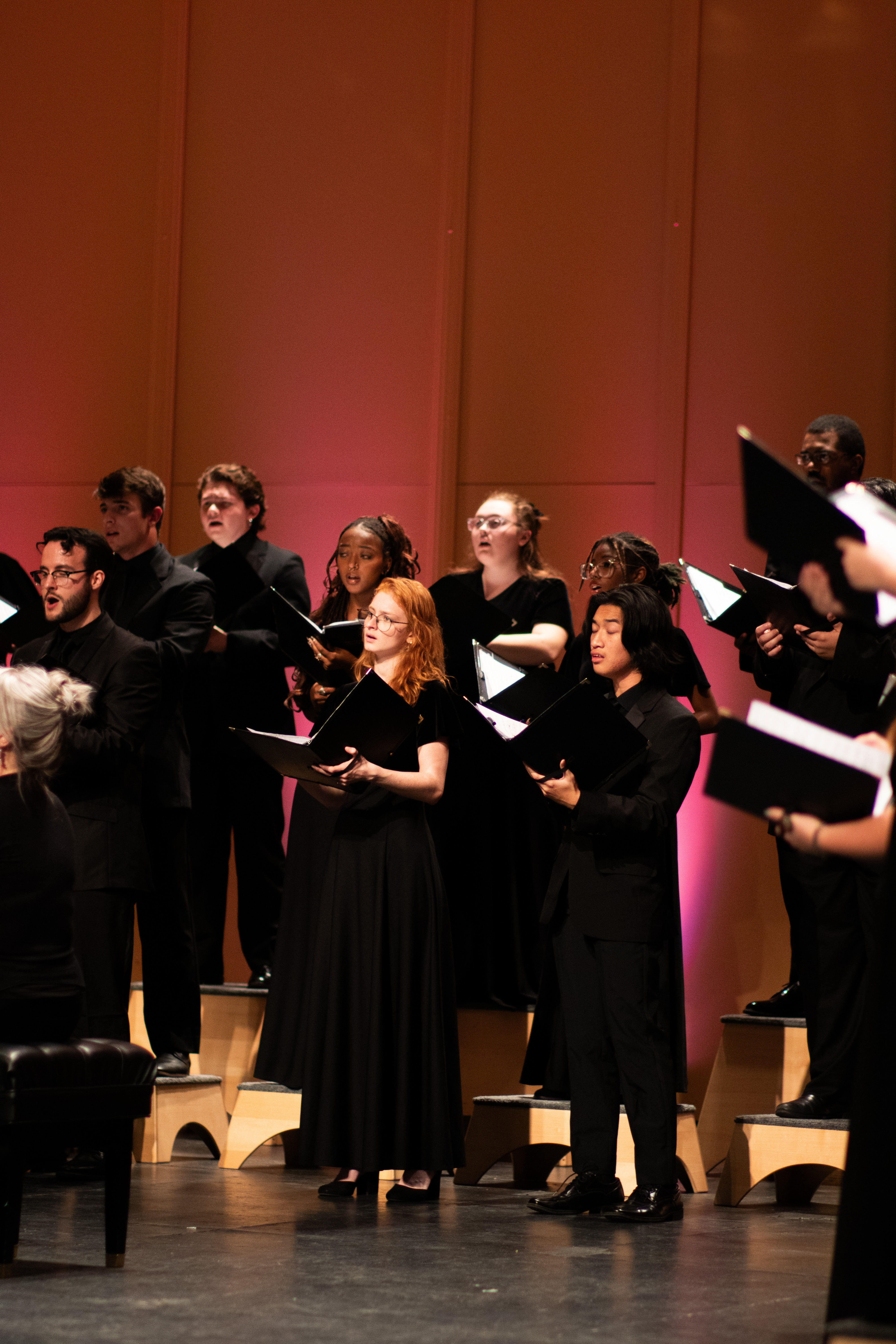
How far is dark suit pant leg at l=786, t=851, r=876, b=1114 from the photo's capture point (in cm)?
397

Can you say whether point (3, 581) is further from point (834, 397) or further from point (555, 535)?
point (834, 397)

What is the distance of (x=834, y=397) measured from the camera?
5.51 meters

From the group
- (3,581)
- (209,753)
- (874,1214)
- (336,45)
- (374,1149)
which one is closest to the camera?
(874,1214)

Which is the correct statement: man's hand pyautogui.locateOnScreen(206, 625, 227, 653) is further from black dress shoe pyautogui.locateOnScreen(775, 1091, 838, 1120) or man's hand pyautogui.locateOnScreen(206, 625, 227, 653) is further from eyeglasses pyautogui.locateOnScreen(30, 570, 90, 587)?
black dress shoe pyautogui.locateOnScreen(775, 1091, 838, 1120)

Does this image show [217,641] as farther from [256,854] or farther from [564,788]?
[564,788]

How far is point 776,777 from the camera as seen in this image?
2.20 m

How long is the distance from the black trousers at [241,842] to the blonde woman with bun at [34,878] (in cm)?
→ 181

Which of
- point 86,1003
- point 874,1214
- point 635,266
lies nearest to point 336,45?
point 635,266

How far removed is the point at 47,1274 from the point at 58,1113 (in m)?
0.33

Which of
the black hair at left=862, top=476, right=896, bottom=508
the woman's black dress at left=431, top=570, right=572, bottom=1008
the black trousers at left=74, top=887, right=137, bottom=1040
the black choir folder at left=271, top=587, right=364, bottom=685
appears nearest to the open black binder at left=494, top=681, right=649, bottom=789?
the black choir folder at left=271, top=587, right=364, bottom=685

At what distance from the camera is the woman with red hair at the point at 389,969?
3.91 m

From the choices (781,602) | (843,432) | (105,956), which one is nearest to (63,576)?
(105,956)

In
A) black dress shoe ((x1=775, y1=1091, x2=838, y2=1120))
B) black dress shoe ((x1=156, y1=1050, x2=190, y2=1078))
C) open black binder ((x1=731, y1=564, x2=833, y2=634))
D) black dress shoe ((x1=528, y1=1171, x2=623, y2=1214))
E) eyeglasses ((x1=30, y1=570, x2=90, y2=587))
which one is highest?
eyeglasses ((x1=30, y1=570, x2=90, y2=587))

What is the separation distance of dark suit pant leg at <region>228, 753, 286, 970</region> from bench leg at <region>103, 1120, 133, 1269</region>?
1.92 m
